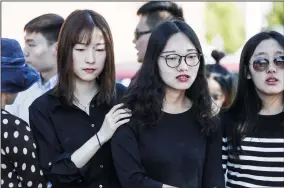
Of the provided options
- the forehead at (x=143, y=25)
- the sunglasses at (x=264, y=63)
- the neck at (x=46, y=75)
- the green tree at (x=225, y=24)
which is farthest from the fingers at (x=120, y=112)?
the green tree at (x=225, y=24)

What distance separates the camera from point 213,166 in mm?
2812

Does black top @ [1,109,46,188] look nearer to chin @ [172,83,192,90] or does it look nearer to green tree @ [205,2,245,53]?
chin @ [172,83,192,90]

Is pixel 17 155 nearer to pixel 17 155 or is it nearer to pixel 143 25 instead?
pixel 17 155

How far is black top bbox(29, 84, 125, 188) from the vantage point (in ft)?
9.43

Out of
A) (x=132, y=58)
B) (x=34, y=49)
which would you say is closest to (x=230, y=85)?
(x=34, y=49)

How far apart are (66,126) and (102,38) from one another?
524 millimetres

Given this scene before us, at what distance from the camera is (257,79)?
3.05 metres

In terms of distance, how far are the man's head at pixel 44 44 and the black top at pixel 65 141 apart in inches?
59.3

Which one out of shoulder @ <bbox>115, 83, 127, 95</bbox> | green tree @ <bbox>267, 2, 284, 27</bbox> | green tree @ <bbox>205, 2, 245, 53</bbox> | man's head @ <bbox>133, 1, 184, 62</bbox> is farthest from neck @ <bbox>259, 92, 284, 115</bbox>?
green tree @ <bbox>205, 2, 245, 53</bbox>

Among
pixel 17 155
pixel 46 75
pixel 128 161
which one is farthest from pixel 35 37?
pixel 128 161

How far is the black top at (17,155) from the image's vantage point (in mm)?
2783

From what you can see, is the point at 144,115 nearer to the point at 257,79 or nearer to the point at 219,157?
the point at 219,157

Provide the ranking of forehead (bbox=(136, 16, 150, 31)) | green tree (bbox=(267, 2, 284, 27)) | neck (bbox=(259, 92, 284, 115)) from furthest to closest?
1. green tree (bbox=(267, 2, 284, 27))
2. forehead (bbox=(136, 16, 150, 31))
3. neck (bbox=(259, 92, 284, 115))

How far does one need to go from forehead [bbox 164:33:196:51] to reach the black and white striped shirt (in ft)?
1.89
